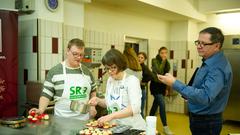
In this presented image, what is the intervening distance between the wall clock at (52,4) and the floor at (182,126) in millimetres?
2807

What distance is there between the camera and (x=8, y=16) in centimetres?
318

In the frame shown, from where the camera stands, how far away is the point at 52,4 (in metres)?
3.54

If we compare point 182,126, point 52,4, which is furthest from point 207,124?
point 182,126

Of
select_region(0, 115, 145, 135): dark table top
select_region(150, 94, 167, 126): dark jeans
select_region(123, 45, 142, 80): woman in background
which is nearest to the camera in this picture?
select_region(0, 115, 145, 135): dark table top

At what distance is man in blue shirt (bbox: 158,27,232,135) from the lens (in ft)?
6.35

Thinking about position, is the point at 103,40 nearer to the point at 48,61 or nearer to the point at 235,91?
the point at 48,61

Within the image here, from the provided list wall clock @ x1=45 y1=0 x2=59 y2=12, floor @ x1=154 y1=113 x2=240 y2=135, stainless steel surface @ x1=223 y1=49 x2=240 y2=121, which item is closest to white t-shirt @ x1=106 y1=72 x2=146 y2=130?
wall clock @ x1=45 y1=0 x2=59 y2=12

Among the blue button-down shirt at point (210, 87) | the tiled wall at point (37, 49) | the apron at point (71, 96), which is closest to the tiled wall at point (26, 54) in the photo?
the tiled wall at point (37, 49)

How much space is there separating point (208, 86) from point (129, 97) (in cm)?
59

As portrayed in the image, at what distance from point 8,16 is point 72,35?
3.63 feet

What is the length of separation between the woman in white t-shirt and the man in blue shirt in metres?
0.24

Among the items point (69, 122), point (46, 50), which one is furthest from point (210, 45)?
point (46, 50)

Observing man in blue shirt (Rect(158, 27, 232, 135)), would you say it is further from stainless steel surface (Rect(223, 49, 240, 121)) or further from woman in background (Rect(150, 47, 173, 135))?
stainless steel surface (Rect(223, 49, 240, 121))

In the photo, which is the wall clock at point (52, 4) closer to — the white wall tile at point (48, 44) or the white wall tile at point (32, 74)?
the white wall tile at point (48, 44)
